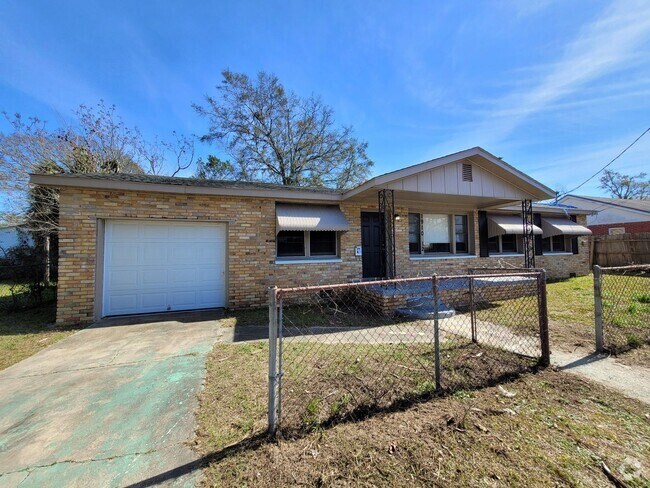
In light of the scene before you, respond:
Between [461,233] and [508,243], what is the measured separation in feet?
8.26

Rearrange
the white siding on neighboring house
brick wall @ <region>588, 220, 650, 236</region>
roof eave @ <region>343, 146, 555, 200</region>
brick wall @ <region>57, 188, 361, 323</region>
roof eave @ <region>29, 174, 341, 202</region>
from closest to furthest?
roof eave @ <region>29, 174, 341, 202</region> → brick wall @ <region>57, 188, 361, 323</region> → roof eave @ <region>343, 146, 555, 200</region> → brick wall @ <region>588, 220, 650, 236</region> → the white siding on neighboring house

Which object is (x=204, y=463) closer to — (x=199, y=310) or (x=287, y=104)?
(x=199, y=310)

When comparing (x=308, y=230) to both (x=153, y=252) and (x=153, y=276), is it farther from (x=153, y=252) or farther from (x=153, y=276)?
(x=153, y=276)

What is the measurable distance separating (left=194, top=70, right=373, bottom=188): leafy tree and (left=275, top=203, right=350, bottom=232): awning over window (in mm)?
11381

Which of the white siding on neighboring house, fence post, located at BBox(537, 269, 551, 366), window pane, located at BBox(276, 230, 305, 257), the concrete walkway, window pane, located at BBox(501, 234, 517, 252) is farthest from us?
the white siding on neighboring house

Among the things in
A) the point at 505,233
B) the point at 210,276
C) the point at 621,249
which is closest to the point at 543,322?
the point at 210,276

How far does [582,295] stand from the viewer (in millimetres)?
8312

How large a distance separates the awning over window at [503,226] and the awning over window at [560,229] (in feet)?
4.49

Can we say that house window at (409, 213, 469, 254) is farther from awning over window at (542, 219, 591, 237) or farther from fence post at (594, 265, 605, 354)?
fence post at (594, 265, 605, 354)

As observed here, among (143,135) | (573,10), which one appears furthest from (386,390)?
(143,135)

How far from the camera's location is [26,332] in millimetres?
5574

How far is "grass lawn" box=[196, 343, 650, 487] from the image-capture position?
189 cm

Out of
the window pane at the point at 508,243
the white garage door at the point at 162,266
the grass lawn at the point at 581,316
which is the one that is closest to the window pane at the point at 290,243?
the white garage door at the point at 162,266

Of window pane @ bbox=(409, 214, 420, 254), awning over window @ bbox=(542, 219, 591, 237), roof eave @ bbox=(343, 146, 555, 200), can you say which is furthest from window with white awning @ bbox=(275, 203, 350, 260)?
awning over window @ bbox=(542, 219, 591, 237)
